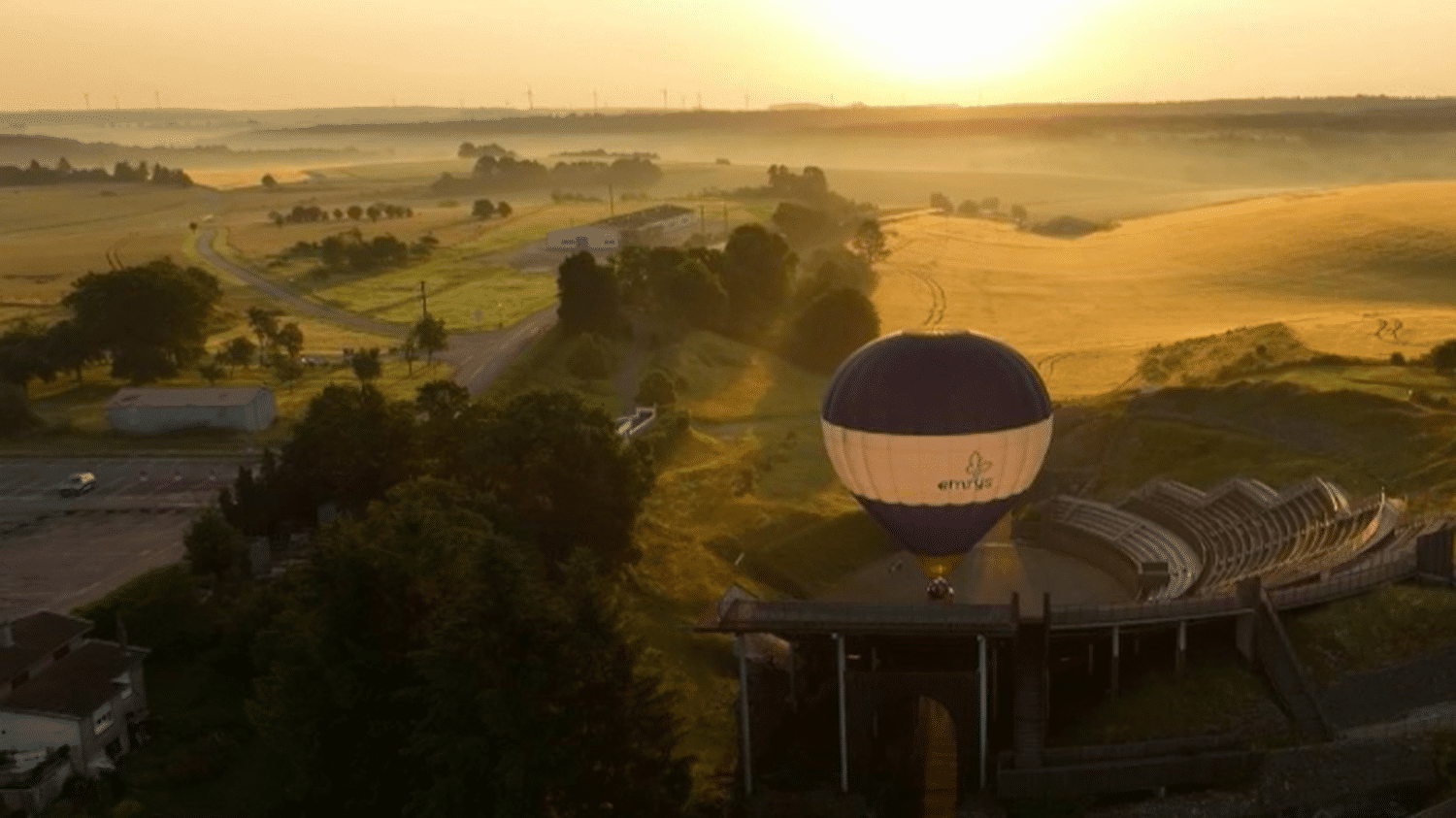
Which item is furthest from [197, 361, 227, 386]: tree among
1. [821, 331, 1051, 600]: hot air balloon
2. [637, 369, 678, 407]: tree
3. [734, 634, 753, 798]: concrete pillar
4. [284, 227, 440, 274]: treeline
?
[734, 634, 753, 798]: concrete pillar

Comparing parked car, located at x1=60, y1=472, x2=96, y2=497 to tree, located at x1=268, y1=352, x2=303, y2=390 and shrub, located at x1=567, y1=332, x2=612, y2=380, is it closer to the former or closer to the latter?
tree, located at x1=268, y1=352, x2=303, y2=390

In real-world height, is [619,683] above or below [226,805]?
above

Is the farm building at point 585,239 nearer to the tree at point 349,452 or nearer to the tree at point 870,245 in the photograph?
the tree at point 870,245

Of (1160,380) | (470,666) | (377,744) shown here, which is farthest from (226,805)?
(1160,380)

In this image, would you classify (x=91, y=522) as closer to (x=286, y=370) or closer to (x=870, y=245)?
(x=286, y=370)

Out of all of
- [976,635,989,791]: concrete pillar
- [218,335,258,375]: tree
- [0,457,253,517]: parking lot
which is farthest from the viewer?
[218,335,258,375]: tree

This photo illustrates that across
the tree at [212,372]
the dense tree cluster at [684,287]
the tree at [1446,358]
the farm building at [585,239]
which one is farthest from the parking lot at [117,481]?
the farm building at [585,239]

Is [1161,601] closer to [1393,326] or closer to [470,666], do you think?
[470,666]
